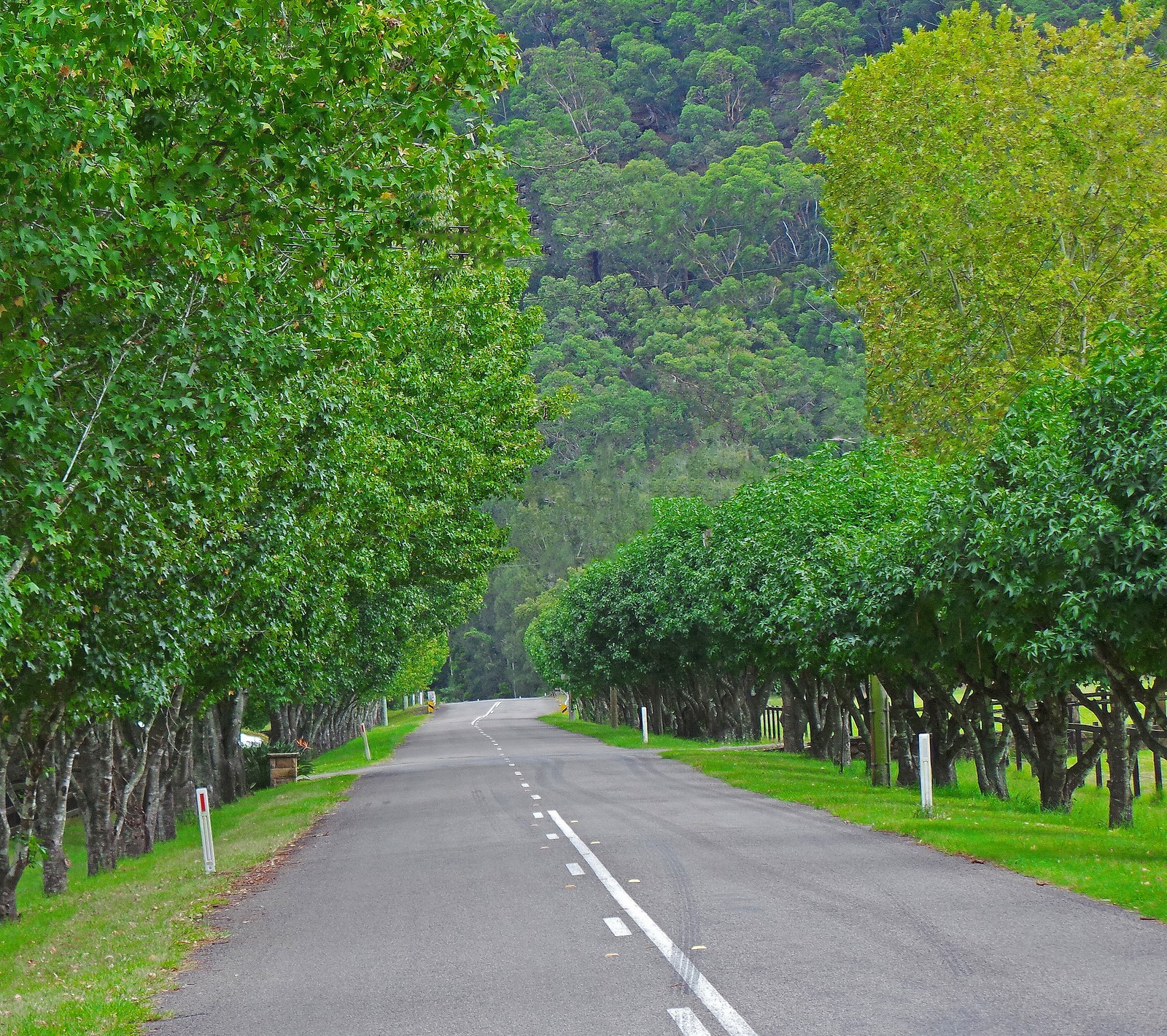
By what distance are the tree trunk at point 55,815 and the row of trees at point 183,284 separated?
5 centimetres

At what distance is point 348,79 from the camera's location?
1152 cm

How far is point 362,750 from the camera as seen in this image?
5959cm

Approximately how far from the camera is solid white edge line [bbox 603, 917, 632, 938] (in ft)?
33.2

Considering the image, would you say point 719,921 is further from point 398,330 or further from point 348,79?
point 398,330

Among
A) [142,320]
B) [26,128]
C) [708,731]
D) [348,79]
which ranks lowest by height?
[708,731]

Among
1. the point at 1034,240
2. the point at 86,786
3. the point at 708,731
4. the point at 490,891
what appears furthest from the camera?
the point at 708,731

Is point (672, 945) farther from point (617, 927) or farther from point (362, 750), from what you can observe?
point (362, 750)

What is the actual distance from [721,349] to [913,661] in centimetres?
9619

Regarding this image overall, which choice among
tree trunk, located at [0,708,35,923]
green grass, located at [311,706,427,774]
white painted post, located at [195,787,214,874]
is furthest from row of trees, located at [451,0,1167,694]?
green grass, located at [311,706,427,774]

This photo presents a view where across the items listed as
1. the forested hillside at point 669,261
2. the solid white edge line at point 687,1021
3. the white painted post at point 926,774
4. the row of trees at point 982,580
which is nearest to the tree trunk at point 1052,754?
the row of trees at point 982,580

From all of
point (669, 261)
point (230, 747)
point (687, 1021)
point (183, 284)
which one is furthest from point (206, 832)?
point (669, 261)

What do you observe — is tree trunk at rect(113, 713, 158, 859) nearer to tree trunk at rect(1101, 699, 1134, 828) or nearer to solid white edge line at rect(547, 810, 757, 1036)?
solid white edge line at rect(547, 810, 757, 1036)

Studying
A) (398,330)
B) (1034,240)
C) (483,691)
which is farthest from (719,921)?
(483,691)

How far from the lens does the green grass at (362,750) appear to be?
1864 inches
